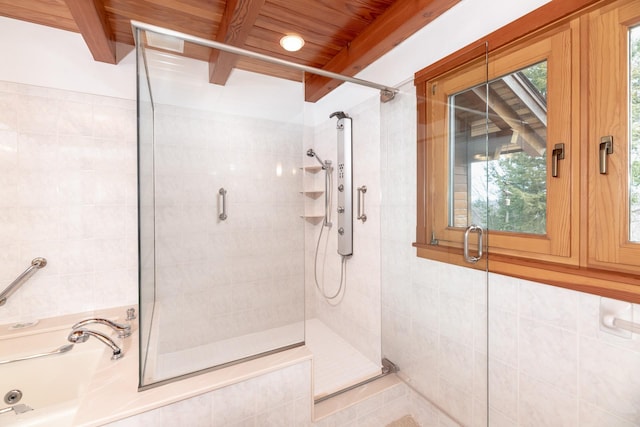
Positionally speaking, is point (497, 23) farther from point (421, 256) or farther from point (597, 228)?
point (421, 256)

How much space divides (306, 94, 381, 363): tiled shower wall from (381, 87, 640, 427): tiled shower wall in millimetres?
104

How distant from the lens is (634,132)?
0.91 m

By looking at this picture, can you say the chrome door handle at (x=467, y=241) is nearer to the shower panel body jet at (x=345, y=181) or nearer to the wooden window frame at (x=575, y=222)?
the wooden window frame at (x=575, y=222)

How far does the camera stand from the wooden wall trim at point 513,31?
3.32 ft

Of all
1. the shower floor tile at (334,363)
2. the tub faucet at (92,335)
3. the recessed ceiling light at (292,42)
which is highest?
the recessed ceiling light at (292,42)

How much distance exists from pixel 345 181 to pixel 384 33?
41.5 inches

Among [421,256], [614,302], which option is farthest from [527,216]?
[421,256]

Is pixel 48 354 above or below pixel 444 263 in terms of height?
below

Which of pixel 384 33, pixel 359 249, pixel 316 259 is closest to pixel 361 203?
pixel 359 249

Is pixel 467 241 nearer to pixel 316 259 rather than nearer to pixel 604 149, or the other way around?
pixel 604 149

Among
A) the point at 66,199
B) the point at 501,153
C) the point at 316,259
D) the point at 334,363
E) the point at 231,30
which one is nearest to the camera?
the point at 501,153

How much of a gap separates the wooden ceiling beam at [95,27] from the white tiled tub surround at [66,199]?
0.29 metres

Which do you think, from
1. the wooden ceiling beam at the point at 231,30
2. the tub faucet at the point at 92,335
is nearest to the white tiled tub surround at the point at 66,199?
the tub faucet at the point at 92,335

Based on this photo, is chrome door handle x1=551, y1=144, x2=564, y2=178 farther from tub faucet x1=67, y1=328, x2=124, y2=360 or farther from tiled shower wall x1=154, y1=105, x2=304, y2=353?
tub faucet x1=67, y1=328, x2=124, y2=360
